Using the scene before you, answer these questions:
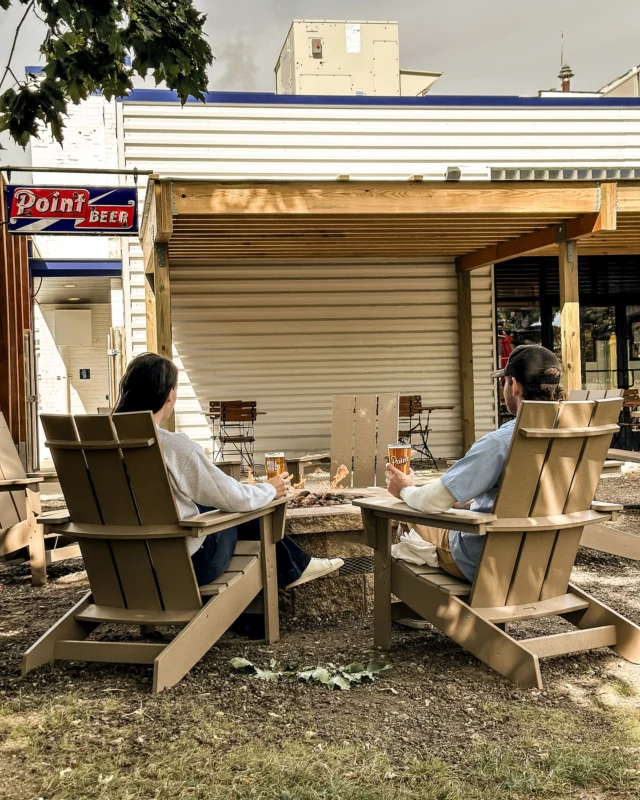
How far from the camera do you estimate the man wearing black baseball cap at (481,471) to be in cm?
307

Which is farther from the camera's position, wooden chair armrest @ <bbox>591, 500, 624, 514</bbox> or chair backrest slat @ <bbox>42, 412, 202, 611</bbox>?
wooden chair armrest @ <bbox>591, 500, 624, 514</bbox>

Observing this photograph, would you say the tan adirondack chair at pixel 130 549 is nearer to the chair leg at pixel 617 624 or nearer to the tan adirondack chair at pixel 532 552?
the tan adirondack chair at pixel 532 552

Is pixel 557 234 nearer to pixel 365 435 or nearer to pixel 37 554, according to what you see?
pixel 365 435

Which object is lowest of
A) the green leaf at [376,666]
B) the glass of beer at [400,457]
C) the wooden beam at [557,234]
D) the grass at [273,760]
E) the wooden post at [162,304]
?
the green leaf at [376,666]

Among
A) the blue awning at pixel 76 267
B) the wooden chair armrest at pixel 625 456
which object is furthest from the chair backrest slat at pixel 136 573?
the blue awning at pixel 76 267

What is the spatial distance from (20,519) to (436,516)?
121 inches

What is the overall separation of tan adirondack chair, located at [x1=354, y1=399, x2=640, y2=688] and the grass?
Answer: 0.33 m

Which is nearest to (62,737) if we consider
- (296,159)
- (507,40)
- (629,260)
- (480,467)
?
(480,467)

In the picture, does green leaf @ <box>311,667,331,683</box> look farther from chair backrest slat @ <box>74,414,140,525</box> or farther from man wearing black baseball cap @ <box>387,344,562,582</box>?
chair backrest slat @ <box>74,414,140,525</box>

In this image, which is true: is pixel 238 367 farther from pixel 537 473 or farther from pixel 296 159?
pixel 537 473

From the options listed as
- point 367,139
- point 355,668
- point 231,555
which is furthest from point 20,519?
point 367,139

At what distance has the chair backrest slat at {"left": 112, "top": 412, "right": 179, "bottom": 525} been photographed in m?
2.96

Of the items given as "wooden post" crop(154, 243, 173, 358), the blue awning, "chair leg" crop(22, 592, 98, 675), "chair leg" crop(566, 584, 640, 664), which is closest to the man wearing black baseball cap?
"chair leg" crop(566, 584, 640, 664)

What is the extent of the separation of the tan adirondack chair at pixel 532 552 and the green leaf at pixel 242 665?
0.66m
